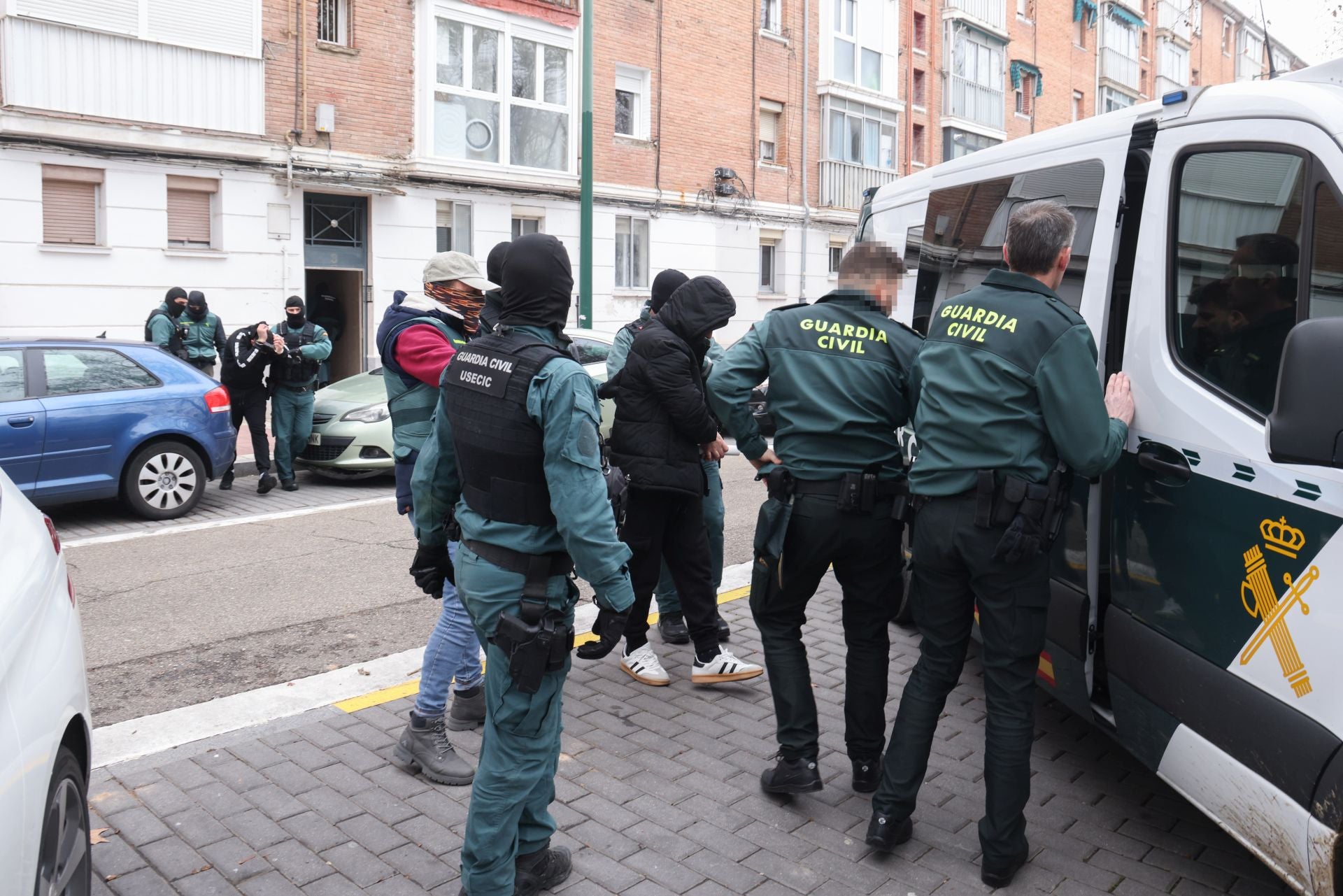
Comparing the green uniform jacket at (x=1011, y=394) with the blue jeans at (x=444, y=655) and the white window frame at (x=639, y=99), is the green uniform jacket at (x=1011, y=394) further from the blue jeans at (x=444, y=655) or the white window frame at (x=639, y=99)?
the white window frame at (x=639, y=99)

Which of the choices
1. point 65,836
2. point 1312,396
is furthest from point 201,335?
point 1312,396

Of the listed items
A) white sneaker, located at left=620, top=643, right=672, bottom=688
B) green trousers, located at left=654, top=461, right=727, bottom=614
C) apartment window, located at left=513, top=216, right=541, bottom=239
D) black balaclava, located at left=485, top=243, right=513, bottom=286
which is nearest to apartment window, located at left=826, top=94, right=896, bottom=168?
apartment window, located at left=513, top=216, right=541, bottom=239

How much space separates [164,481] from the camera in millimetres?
9164

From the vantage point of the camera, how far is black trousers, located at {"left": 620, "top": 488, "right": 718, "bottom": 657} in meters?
5.01

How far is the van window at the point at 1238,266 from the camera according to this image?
2883mm

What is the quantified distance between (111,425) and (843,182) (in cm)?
2223

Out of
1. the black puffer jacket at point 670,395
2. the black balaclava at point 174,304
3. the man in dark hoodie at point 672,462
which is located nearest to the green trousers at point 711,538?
the man in dark hoodie at point 672,462

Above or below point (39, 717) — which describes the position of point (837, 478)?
above

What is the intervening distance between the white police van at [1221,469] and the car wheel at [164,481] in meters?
7.52

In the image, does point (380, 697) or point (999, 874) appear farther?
point (380, 697)

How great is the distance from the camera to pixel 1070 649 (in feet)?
12.1

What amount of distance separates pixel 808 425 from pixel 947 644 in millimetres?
854

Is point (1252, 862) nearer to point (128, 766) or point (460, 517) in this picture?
point (460, 517)

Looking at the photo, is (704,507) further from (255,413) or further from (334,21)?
(334,21)
